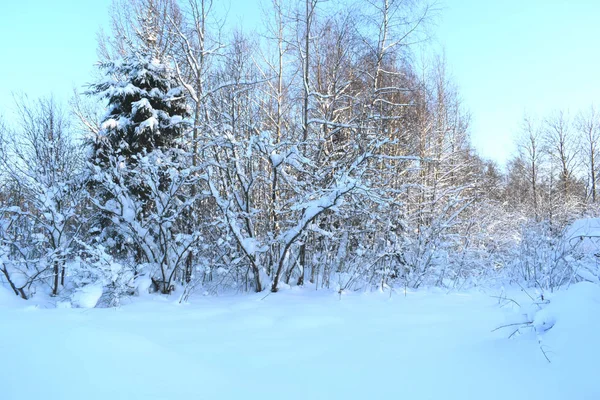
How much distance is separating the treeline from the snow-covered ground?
6.27 ft

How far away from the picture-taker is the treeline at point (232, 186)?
18.4 ft

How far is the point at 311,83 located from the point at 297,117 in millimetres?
1185

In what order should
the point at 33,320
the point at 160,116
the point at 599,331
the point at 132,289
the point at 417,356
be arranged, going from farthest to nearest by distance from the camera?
the point at 160,116, the point at 132,289, the point at 33,320, the point at 417,356, the point at 599,331

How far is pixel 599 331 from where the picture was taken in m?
1.93

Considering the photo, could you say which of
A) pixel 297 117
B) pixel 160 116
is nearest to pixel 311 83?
pixel 297 117

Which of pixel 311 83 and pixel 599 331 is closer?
pixel 599 331

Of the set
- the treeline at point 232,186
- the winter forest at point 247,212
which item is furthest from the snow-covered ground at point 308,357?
the treeline at point 232,186

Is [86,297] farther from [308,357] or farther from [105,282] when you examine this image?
[308,357]

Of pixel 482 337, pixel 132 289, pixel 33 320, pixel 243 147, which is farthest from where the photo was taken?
pixel 243 147

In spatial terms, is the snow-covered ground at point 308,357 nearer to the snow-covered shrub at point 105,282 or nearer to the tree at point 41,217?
the snow-covered shrub at point 105,282

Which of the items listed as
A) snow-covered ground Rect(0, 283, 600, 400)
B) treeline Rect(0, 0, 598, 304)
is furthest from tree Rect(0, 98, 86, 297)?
snow-covered ground Rect(0, 283, 600, 400)

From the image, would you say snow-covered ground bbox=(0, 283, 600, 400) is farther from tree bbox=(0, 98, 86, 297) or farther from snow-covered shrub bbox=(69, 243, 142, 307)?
tree bbox=(0, 98, 86, 297)

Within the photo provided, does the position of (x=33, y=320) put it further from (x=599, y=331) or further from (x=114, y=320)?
(x=599, y=331)

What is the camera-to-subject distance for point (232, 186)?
5.83m
